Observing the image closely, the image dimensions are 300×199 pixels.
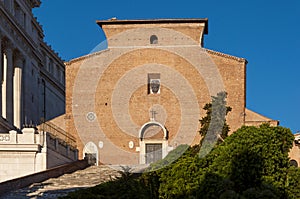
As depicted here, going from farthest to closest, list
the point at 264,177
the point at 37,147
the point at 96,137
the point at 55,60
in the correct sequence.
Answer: the point at 55,60 < the point at 96,137 < the point at 37,147 < the point at 264,177

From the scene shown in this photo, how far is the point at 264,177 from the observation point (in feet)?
65.9

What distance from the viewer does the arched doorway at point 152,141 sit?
43969mm

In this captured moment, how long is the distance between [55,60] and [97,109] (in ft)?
53.8

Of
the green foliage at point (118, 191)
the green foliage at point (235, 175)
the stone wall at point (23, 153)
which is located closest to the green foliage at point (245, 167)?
the green foliage at point (235, 175)

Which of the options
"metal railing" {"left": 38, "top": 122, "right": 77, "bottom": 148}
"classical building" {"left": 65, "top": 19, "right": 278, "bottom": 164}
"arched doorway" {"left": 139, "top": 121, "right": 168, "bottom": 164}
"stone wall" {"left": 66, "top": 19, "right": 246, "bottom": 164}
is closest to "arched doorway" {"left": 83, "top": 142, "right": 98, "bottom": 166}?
"classical building" {"left": 65, "top": 19, "right": 278, "bottom": 164}

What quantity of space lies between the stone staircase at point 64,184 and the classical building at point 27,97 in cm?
156

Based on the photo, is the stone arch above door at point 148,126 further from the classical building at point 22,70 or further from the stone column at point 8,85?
the stone column at point 8,85

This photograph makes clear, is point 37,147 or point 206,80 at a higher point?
point 206,80

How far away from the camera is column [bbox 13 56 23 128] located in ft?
151

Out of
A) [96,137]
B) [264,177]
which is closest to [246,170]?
[264,177]

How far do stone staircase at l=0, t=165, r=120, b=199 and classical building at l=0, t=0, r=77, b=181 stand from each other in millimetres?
1561

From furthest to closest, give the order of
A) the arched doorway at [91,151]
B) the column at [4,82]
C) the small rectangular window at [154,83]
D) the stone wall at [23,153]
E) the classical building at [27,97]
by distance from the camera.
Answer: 1. the small rectangular window at [154,83]
2. the column at [4,82]
3. the arched doorway at [91,151]
4. the classical building at [27,97]
5. the stone wall at [23,153]

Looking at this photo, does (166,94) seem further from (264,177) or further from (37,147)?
(264,177)

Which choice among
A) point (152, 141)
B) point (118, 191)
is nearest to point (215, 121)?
point (152, 141)
